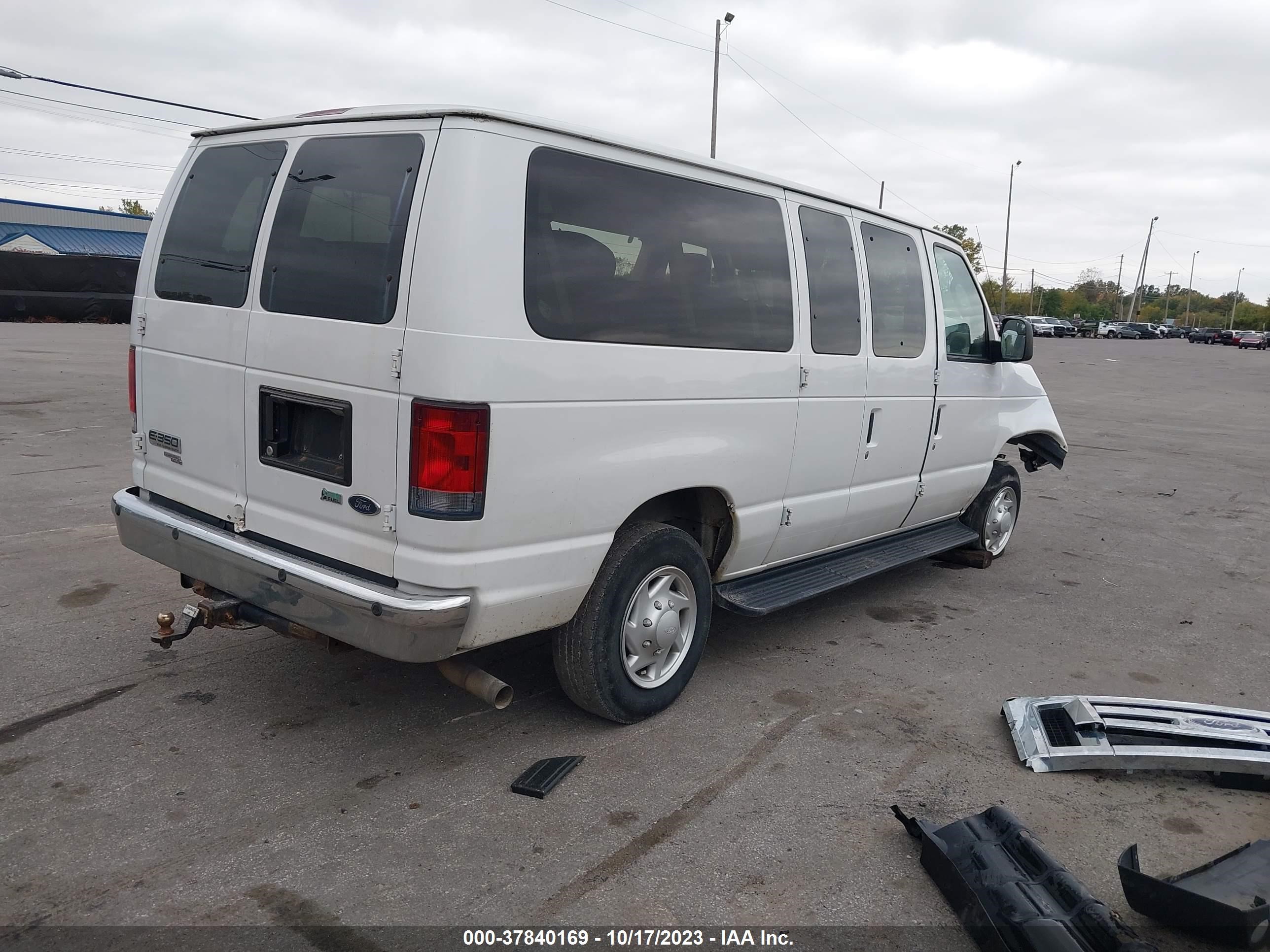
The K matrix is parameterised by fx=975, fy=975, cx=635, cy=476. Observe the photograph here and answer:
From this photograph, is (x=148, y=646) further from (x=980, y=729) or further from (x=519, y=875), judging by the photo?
(x=980, y=729)

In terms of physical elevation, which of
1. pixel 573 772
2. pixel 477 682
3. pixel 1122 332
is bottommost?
pixel 573 772

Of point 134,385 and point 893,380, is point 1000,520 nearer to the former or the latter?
point 893,380

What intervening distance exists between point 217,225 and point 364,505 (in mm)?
1429

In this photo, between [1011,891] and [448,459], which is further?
[448,459]

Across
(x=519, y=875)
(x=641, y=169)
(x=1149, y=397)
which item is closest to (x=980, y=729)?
(x=519, y=875)

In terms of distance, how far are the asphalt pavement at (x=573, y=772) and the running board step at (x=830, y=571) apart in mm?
384

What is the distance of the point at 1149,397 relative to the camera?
851 inches

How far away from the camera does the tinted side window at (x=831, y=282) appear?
15.1ft

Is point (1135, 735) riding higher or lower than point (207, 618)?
lower

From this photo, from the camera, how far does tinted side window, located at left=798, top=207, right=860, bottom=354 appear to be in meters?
4.62

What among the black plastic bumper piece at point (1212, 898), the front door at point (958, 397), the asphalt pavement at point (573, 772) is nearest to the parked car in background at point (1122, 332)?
the asphalt pavement at point (573, 772)

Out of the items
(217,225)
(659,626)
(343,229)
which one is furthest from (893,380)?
(217,225)

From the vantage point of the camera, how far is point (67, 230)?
53.1m

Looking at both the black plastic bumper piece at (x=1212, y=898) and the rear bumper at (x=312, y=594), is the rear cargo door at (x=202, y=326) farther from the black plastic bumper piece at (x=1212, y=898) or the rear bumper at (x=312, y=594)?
the black plastic bumper piece at (x=1212, y=898)
